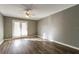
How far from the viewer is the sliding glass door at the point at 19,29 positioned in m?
8.36

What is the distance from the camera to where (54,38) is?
681 cm

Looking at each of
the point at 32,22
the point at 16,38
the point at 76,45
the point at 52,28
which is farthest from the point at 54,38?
the point at 32,22

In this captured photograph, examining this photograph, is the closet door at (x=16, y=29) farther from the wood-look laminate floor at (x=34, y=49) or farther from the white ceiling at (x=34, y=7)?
the wood-look laminate floor at (x=34, y=49)

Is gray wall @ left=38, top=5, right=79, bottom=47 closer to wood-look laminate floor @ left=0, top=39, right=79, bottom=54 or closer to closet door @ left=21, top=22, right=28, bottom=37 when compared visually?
wood-look laminate floor @ left=0, top=39, right=79, bottom=54

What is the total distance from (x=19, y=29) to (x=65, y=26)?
426cm

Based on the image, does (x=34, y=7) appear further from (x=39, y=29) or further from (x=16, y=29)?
(x=39, y=29)

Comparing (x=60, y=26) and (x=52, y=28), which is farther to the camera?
(x=52, y=28)

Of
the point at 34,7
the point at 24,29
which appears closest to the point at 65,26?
the point at 34,7

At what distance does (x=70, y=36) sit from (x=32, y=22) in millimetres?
5555

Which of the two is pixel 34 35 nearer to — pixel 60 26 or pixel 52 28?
pixel 52 28

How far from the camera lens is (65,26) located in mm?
5555

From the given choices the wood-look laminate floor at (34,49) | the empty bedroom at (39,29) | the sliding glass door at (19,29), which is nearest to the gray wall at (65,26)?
the empty bedroom at (39,29)

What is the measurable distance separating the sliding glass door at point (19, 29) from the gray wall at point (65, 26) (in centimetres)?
238
